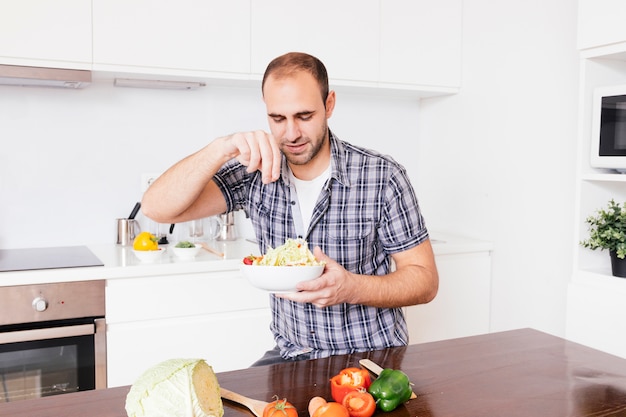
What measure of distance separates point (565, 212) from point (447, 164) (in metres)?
0.84

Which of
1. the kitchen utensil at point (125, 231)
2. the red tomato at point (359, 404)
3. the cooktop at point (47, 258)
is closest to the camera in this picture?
the red tomato at point (359, 404)

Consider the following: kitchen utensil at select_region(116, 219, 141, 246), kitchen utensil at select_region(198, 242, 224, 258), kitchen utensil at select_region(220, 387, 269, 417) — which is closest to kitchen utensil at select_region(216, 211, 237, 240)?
kitchen utensil at select_region(198, 242, 224, 258)

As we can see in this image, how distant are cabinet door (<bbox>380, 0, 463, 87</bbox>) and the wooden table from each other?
1.78 metres

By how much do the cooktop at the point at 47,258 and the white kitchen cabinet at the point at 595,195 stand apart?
179cm

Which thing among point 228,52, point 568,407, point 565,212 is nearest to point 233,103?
point 228,52

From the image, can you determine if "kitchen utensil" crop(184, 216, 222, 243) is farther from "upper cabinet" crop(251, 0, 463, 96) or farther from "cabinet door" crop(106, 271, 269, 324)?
"upper cabinet" crop(251, 0, 463, 96)

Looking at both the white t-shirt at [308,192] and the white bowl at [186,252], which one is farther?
the white bowl at [186,252]

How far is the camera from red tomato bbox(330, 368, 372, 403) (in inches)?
47.5

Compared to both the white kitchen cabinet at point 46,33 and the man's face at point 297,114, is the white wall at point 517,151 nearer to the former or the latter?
the man's face at point 297,114

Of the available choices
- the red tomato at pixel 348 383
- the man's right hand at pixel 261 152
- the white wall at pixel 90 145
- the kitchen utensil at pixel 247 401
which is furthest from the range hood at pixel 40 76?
the red tomato at pixel 348 383

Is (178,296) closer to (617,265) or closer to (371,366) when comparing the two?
(371,366)

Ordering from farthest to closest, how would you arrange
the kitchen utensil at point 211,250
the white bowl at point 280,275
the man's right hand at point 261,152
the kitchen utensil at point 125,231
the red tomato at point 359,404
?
the kitchen utensil at point 125,231 → the kitchen utensil at point 211,250 → the man's right hand at point 261,152 → the white bowl at point 280,275 → the red tomato at point 359,404

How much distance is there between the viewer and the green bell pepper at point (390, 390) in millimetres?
1186

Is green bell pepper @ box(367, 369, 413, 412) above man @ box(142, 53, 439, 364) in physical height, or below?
below
